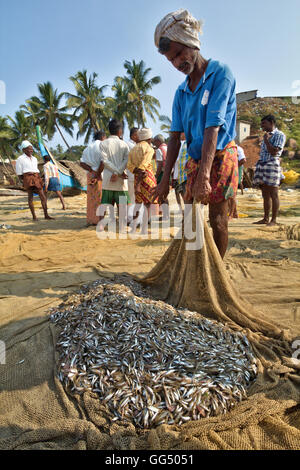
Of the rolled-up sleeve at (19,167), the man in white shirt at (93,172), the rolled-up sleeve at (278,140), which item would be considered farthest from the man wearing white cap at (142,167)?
the rolled-up sleeve at (19,167)

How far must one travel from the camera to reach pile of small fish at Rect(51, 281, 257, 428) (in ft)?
5.37

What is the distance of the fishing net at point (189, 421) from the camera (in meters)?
1.46

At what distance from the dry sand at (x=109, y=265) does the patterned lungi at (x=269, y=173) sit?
3.41ft

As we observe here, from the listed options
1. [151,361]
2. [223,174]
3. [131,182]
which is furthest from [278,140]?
[151,361]

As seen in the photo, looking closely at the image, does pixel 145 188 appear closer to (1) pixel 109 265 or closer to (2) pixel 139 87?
(1) pixel 109 265

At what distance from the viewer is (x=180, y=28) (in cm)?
227

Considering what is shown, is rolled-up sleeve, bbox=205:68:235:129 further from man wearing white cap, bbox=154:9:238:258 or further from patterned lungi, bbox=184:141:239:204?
patterned lungi, bbox=184:141:239:204

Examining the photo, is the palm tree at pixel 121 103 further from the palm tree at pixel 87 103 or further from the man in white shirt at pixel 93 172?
the man in white shirt at pixel 93 172

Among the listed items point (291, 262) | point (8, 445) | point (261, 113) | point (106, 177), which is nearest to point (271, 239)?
point (291, 262)

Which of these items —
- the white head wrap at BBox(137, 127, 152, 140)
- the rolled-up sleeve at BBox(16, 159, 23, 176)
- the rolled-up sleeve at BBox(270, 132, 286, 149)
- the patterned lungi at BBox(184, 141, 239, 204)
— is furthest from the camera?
the rolled-up sleeve at BBox(16, 159, 23, 176)

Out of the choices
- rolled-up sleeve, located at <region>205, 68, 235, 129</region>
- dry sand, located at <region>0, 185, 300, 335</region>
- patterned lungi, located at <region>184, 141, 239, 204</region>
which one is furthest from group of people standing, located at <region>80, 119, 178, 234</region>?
rolled-up sleeve, located at <region>205, 68, 235, 129</region>
